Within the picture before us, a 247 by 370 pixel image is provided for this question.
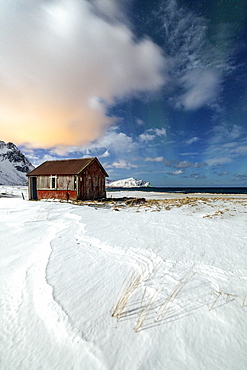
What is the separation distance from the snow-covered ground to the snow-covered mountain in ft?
436

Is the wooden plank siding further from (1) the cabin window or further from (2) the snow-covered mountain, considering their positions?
(2) the snow-covered mountain

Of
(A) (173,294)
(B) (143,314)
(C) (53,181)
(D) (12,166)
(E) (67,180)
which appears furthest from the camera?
(D) (12,166)

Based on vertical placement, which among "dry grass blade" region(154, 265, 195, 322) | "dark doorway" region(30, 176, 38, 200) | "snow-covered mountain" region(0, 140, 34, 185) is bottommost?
"dry grass blade" region(154, 265, 195, 322)

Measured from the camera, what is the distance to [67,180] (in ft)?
57.3

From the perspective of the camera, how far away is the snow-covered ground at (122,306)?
1288mm

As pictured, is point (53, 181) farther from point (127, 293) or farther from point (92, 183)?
point (127, 293)

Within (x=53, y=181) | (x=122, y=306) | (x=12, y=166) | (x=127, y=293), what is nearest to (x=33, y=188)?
(x=53, y=181)

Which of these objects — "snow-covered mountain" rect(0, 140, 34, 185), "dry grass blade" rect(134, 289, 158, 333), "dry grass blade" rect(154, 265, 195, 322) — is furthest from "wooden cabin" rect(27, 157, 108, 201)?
"snow-covered mountain" rect(0, 140, 34, 185)

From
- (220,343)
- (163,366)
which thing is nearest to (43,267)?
(163,366)

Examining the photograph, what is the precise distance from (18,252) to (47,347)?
7.51ft

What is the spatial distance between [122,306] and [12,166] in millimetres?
167862

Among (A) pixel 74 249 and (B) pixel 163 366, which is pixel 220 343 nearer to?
(B) pixel 163 366

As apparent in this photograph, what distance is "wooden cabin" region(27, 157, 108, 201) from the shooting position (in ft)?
56.5

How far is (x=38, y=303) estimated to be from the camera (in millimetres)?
1813
